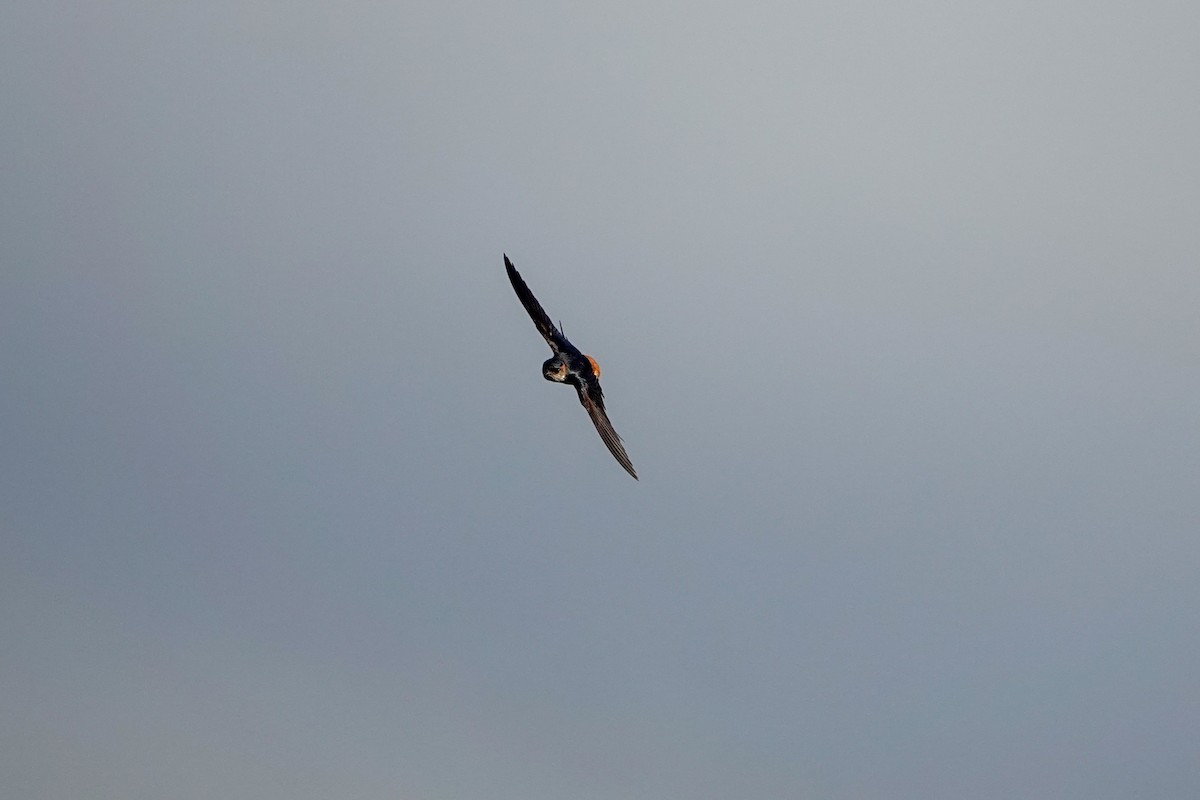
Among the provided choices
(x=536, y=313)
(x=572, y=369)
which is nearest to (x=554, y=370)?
(x=572, y=369)

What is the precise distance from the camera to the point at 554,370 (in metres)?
34.9

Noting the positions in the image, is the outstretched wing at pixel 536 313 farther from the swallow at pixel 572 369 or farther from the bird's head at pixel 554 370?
the bird's head at pixel 554 370

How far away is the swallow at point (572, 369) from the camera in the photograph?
34.9m

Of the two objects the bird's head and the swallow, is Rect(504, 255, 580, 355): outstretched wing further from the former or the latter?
the bird's head

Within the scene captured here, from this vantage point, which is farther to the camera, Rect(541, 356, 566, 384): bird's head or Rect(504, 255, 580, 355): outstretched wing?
Rect(504, 255, 580, 355): outstretched wing

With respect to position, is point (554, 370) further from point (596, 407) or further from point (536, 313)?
point (536, 313)

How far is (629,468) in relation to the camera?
1300 inches

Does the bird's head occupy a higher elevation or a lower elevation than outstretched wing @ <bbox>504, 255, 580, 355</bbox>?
lower

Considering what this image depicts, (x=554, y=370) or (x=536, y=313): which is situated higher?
(x=536, y=313)

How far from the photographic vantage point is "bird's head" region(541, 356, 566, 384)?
34625 millimetres

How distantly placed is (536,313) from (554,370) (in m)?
2.96

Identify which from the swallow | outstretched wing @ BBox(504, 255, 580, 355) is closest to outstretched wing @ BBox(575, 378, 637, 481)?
the swallow

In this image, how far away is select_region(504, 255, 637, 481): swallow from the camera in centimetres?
3488

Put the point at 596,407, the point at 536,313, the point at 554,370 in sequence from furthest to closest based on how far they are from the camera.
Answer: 1. the point at 536,313
2. the point at 596,407
3. the point at 554,370
